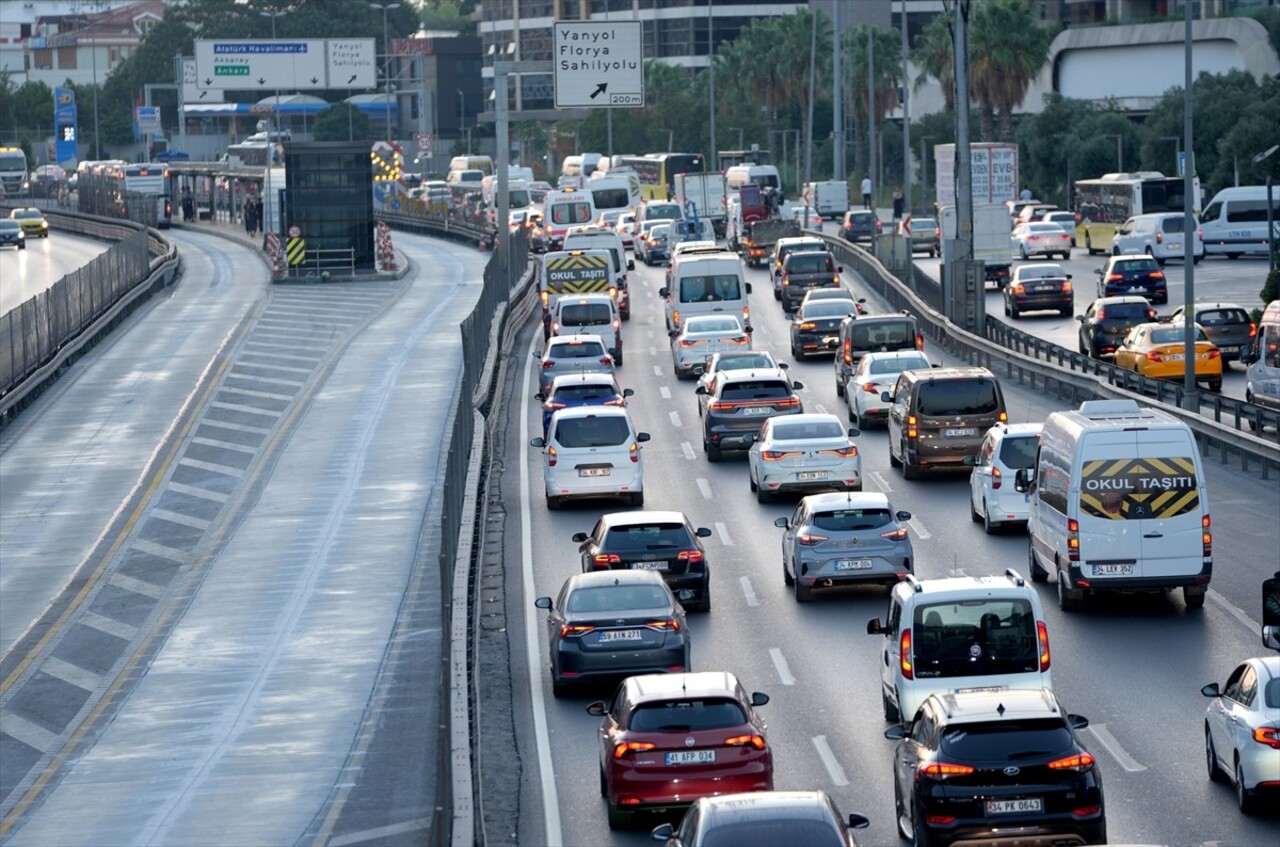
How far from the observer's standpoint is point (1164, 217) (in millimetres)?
74250

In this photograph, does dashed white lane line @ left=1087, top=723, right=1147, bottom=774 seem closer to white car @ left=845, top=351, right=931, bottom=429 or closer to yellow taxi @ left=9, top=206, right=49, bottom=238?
white car @ left=845, top=351, right=931, bottom=429

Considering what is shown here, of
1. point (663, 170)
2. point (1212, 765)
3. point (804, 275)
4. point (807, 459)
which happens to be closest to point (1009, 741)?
point (1212, 765)

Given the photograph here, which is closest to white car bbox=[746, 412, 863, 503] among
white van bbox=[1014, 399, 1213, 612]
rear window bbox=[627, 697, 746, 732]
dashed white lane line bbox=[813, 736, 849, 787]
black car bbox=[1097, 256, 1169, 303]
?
white van bbox=[1014, 399, 1213, 612]

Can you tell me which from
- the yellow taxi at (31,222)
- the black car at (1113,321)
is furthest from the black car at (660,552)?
the yellow taxi at (31,222)

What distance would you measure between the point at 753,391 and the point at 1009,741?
75.8 ft

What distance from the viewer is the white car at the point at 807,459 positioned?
3350 centimetres

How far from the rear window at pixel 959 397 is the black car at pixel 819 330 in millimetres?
16816

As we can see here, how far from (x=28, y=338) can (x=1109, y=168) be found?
70.4m

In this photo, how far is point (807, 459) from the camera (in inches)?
1324

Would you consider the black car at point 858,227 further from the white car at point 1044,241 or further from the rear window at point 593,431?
the rear window at point 593,431

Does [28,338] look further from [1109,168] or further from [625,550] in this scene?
[1109,168]

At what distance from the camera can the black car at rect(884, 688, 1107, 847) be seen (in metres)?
15.4

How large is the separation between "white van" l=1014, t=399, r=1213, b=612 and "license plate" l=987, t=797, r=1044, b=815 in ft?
32.4

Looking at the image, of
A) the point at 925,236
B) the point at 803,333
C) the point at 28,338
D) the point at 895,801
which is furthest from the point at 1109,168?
the point at 895,801
